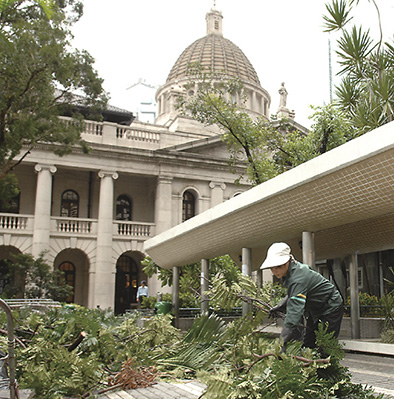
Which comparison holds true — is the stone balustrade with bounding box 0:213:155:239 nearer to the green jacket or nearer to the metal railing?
the metal railing

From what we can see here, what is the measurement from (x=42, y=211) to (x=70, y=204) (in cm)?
481

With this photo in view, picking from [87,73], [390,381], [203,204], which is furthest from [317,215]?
[203,204]

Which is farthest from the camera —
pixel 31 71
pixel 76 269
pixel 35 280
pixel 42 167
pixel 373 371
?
pixel 76 269

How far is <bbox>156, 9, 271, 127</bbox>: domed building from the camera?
57.6m

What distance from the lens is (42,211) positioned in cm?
3183

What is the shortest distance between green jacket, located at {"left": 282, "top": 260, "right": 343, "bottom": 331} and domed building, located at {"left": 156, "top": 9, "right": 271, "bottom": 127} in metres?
51.0

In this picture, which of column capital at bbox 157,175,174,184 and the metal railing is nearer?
the metal railing

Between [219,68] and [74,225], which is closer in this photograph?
[74,225]

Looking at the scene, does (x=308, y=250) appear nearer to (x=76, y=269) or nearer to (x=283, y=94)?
(x=76, y=269)

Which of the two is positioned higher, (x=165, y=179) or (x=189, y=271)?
(x=165, y=179)

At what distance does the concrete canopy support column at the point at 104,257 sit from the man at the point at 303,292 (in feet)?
92.9

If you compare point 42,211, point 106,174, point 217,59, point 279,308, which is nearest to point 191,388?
point 279,308

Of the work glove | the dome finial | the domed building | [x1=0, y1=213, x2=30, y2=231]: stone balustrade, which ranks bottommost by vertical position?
the work glove

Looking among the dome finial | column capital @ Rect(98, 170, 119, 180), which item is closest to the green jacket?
column capital @ Rect(98, 170, 119, 180)
